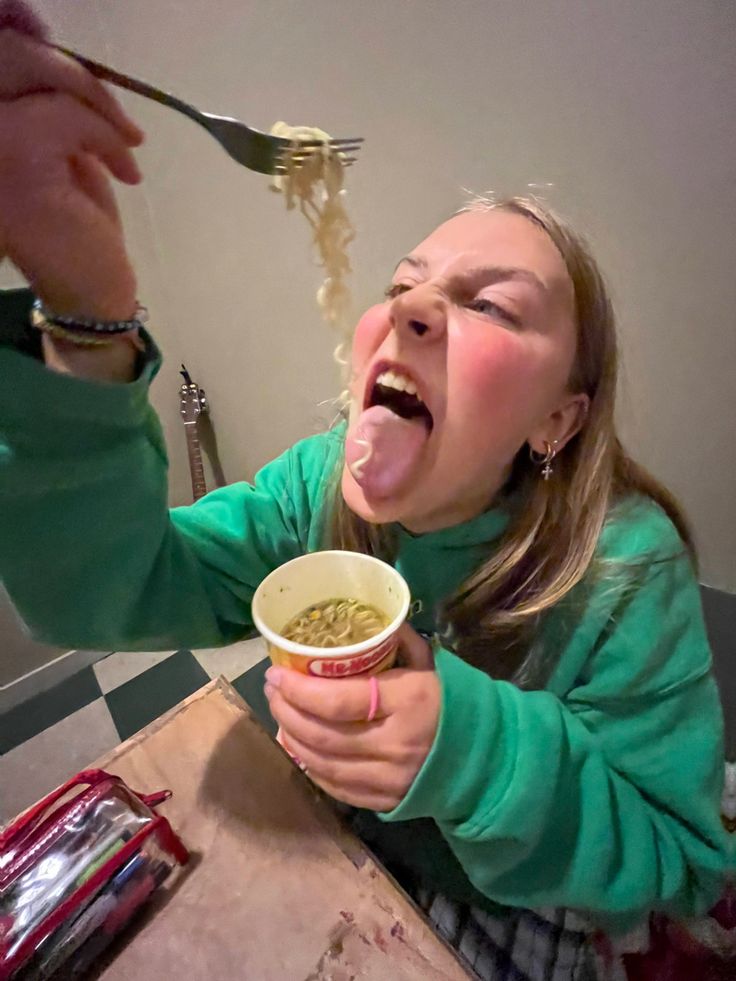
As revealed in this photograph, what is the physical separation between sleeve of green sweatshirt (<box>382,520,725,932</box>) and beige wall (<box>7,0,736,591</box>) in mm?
337

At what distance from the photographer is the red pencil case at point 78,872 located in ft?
1.56

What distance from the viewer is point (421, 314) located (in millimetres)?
533

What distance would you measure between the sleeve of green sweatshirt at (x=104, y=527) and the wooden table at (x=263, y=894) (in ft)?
0.60

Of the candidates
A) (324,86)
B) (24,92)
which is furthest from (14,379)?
(324,86)

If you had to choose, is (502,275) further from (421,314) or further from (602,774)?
(602,774)

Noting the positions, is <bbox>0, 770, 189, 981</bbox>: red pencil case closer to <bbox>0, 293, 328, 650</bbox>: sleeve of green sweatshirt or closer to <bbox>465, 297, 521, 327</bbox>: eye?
<bbox>0, 293, 328, 650</bbox>: sleeve of green sweatshirt

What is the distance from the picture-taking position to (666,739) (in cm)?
57

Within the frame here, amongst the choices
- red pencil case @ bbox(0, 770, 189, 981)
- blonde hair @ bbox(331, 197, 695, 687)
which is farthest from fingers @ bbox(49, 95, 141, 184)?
red pencil case @ bbox(0, 770, 189, 981)

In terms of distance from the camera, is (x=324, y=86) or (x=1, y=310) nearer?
(x=1, y=310)

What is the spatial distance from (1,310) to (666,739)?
76 cm

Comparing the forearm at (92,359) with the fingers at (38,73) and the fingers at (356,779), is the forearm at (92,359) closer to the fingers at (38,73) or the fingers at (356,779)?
the fingers at (38,73)

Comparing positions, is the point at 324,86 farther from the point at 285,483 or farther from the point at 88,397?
the point at 88,397

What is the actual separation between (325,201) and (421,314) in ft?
0.59

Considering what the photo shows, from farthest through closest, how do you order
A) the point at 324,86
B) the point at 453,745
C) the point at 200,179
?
the point at 200,179, the point at 324,86, the point at 453,745
